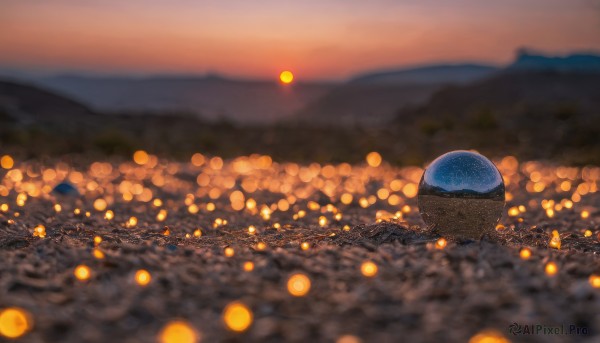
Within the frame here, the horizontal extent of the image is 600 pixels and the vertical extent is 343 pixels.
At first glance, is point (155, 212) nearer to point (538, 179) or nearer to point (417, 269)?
point (417, 269)

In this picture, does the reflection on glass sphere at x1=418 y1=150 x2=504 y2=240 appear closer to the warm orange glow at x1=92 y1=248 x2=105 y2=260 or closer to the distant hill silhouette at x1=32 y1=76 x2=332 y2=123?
the warm orange glow at x1=92 y1=248 x2=105 y2=260

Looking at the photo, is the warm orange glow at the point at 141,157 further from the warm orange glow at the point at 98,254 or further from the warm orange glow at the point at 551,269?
the warm orange glow at the point at 551,269

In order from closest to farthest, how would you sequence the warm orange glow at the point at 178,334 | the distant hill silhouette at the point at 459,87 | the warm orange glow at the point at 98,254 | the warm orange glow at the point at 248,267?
the warm orange glow at the point at 178,334
the warm orange glow at the point at 248,267
the warm orange glow at the point at 98,254
the distant hill silhouette at the point at 459,87

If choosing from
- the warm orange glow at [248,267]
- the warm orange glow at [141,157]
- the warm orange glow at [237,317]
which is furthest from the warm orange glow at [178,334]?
the warm orange glow at [141,157]

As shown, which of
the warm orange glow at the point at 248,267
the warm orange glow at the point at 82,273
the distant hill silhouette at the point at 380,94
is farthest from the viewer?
the distant hill silhouette at the point at 380,94

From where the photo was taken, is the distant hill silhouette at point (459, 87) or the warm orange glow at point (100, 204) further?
the distant hill silhouette at point (459, 87)

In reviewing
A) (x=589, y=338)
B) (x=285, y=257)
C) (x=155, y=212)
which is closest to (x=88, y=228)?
(x=155, y=212)

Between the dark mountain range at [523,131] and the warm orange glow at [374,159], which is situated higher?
the dark mountain range at [523,131]
